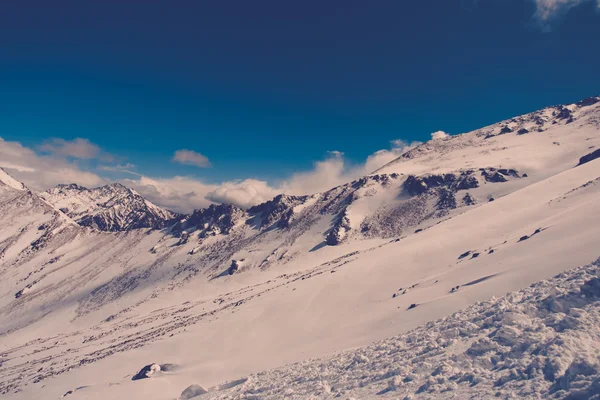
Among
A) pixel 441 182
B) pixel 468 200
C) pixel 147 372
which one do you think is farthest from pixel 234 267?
pixel 147 372

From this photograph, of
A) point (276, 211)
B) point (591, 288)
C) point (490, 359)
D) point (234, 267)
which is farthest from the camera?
point (276, 211)

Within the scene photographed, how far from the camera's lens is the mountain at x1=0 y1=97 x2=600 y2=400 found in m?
14.7

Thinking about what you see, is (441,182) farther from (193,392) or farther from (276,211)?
(193,392)

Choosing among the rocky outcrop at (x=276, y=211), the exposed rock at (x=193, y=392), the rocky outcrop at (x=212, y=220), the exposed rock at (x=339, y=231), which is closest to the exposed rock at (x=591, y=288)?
the exposed rock at (x=193, y=392)

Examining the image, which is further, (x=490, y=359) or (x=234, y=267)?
(x=234, y=267)

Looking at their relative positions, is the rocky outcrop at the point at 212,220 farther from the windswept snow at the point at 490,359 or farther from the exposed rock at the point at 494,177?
the windswept snow at the point at 490,359

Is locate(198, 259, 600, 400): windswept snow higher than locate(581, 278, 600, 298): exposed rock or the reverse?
the reverse

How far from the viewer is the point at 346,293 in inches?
2002

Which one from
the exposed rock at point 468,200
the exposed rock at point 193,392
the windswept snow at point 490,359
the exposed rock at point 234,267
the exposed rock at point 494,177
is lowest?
the exposed rock at point 193,392

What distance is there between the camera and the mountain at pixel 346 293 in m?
14.7

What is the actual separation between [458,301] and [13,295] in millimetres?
185267

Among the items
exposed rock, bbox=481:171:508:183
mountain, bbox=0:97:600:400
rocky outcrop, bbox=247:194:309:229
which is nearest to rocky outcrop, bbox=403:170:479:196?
mountain, bbox=0:97:600:400

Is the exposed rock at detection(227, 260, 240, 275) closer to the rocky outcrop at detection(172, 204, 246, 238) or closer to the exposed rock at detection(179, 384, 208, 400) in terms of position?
the rocky outcrop at detection(172, 204, 246, 238)

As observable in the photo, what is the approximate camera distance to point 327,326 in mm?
39312
